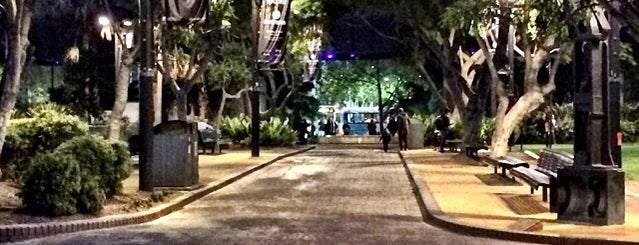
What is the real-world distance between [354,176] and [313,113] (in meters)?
33.4

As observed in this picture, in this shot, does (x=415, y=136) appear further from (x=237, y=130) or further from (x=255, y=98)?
(x=255, y=98)

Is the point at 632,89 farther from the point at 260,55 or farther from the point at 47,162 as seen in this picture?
the point at 47,162

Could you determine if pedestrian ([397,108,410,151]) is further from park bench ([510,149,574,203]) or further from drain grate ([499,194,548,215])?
drain grate ([499,194,548,215])

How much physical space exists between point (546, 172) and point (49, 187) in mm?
8844

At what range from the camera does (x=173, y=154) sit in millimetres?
19078

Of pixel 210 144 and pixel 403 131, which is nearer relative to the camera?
pixel 210 144

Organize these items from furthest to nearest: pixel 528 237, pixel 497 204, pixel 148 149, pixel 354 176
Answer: pixel 354 176 → pixel 148 149 → pixel 497 204 → pixel 528 237

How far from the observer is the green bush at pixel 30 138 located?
→ 18.0m

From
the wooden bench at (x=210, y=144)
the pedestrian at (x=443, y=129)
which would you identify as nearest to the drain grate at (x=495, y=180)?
the pedestrian at (x=443, y=129)

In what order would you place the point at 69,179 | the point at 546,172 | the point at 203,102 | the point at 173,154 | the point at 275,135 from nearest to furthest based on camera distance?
the point at 69,179 → the point at 546,172 → the point at 173,154 → the point at 275,135 → the point at 203,102

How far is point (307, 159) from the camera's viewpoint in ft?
112

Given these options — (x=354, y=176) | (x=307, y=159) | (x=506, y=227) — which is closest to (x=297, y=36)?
(x=307, y=159)

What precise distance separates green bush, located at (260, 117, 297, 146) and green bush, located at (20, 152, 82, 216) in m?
29.0

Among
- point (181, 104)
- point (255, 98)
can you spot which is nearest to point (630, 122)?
point (255, 98)
